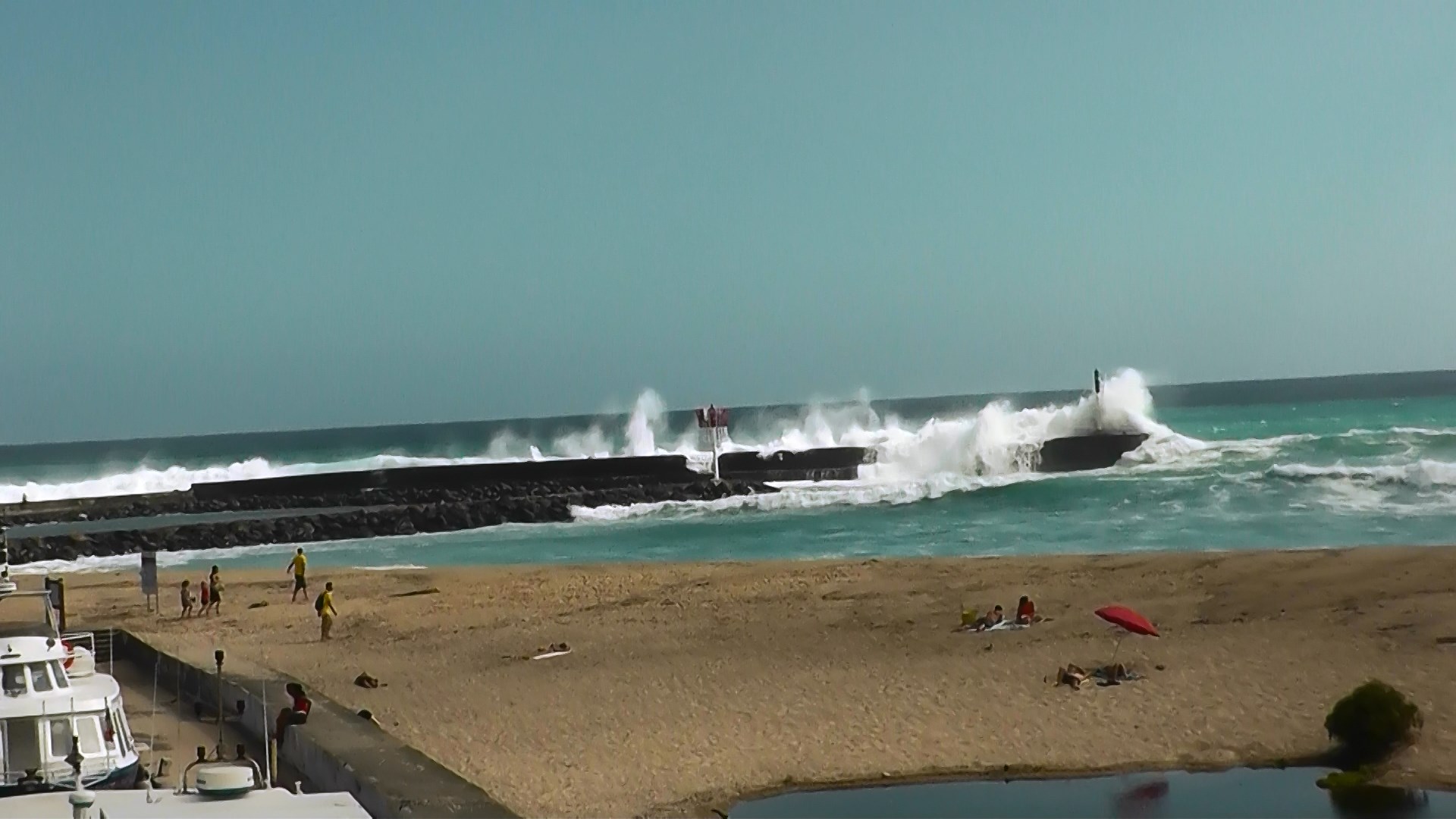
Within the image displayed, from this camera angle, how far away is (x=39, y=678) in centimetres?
979

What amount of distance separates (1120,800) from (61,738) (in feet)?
24.3

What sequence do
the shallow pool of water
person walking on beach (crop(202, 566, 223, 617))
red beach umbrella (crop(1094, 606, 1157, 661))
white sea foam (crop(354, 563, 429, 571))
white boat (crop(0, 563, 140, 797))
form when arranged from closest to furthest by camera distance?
white boat (crop(0, 563, 140, 797))
the shallow pool of water
red beach umbrella (crop(1094, 606, 1157, 661))
person walking on beach (crop(202, 566, 223, 617))
white sea foam (crop(354, 563, 429, 571))

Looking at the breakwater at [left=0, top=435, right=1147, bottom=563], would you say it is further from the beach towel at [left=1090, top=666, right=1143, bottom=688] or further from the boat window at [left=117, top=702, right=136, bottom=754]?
the boat window at [left=117, top=702, right=136, bottom=754]

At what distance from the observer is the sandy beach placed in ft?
40.8

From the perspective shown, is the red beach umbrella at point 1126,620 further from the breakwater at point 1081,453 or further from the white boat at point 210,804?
the breakwater at point 1081,453

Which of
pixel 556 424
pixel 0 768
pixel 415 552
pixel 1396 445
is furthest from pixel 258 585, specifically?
pixel 556 424

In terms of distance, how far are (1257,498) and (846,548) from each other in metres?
12.6

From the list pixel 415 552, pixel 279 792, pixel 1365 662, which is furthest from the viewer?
pixel 415 552

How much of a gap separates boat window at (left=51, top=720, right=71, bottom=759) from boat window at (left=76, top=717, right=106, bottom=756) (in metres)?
0.07

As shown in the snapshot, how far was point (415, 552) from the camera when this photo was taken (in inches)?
1519

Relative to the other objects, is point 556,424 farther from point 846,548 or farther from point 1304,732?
point 1304,732

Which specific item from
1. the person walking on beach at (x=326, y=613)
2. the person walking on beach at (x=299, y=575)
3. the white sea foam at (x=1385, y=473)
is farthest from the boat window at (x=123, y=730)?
the white sea foam at (x=1385, y=473)

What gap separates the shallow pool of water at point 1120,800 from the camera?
10789mm

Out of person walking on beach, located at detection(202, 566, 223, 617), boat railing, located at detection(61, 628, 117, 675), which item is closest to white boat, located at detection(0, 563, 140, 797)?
boat railing, located at detection(61, 628, 117, 675)
